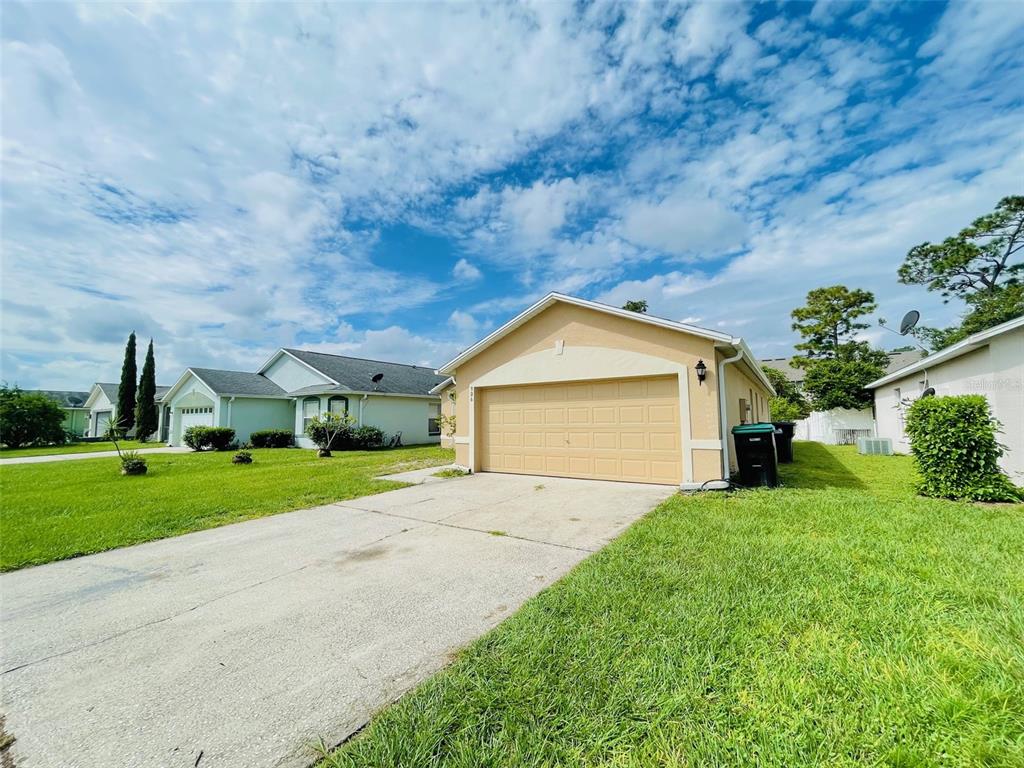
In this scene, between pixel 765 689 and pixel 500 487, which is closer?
pixel 765 689

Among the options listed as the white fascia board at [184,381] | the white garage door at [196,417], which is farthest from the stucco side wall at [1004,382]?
the white garage door at [196,417]

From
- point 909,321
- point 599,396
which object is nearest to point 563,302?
point 599,396

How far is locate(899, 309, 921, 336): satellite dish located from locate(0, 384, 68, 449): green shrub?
43386mm

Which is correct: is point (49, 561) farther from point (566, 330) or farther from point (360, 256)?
point (360, 256)

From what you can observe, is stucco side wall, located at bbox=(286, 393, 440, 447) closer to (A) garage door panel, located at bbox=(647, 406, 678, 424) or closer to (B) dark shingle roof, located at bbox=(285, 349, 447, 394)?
(B) dark shingle roof, located at bbox=(285, 349, 447, 394)

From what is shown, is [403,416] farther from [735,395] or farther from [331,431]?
[735,395]

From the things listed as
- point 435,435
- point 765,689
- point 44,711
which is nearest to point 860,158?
point 765,689

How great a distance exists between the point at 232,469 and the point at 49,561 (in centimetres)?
832

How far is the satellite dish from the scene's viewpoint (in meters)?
14.4

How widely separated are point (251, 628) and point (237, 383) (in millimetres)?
23048

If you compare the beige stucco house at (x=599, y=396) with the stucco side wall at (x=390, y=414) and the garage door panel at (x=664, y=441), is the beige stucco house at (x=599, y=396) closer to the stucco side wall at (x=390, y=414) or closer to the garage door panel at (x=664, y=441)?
the garage door panel at (x=664, y=441)

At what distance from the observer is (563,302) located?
31.0 feet

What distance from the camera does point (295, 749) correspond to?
1.93m

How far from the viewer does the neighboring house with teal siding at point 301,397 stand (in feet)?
66.8
